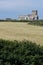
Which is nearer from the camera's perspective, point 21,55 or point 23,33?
point 21,55

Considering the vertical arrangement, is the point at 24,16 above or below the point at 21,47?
below

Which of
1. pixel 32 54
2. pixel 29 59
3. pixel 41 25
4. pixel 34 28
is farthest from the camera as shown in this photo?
pixel 41 25

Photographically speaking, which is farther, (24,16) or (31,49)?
(24,16)

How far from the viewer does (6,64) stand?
22.5ft

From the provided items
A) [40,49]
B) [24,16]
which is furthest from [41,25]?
[40,49]

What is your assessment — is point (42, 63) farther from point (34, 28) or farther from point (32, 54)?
point (34, 28)

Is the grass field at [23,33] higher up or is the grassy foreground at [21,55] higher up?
the grassy foreground at [21,55]

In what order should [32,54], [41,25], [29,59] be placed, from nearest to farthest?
[29,59]
[32,54]
[41,25]

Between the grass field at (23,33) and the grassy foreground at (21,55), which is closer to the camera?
the grassy foreground at (21,55)

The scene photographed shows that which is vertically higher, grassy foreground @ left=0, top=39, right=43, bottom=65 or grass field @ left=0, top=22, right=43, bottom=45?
grassy foreground @ left=0, top=39, right=43, bottom=65

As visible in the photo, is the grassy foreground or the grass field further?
the grass field

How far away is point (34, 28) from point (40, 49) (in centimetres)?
2015

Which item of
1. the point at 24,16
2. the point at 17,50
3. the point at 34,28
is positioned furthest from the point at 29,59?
the point at 24,16

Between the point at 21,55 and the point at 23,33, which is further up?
the point at 21,55
